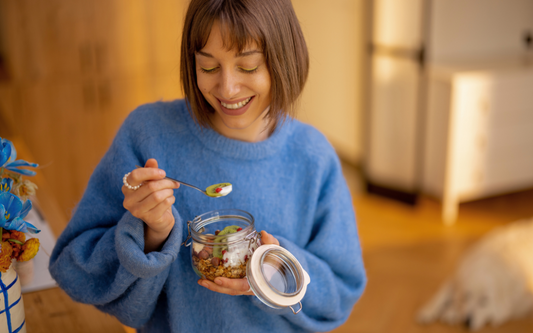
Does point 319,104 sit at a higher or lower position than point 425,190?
higher

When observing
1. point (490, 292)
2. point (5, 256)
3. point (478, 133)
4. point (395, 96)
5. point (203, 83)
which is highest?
point (203, 83)

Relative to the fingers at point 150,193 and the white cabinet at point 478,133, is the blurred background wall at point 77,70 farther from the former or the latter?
the fingers at point 150,193

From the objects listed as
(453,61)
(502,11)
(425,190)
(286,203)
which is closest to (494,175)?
(425,190)

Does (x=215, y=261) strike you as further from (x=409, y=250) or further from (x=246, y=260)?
(x=409, y=250)

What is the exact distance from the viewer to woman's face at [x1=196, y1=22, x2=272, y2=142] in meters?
0.83

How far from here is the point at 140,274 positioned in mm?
792

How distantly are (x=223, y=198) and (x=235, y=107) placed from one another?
20 centimetres

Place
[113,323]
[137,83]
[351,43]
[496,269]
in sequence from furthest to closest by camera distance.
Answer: [351,43] → [137,83] → [496,269] → [113,323]

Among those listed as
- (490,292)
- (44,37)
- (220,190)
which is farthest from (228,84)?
(44,37)

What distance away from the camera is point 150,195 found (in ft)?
2.41

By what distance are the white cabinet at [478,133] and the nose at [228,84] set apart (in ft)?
8.53

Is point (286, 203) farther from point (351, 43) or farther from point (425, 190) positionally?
point (351, 43)

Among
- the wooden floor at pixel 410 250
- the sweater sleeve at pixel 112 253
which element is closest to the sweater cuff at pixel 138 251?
the sweater sleeve at pixel 112 253

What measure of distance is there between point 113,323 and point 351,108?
11.7ft
